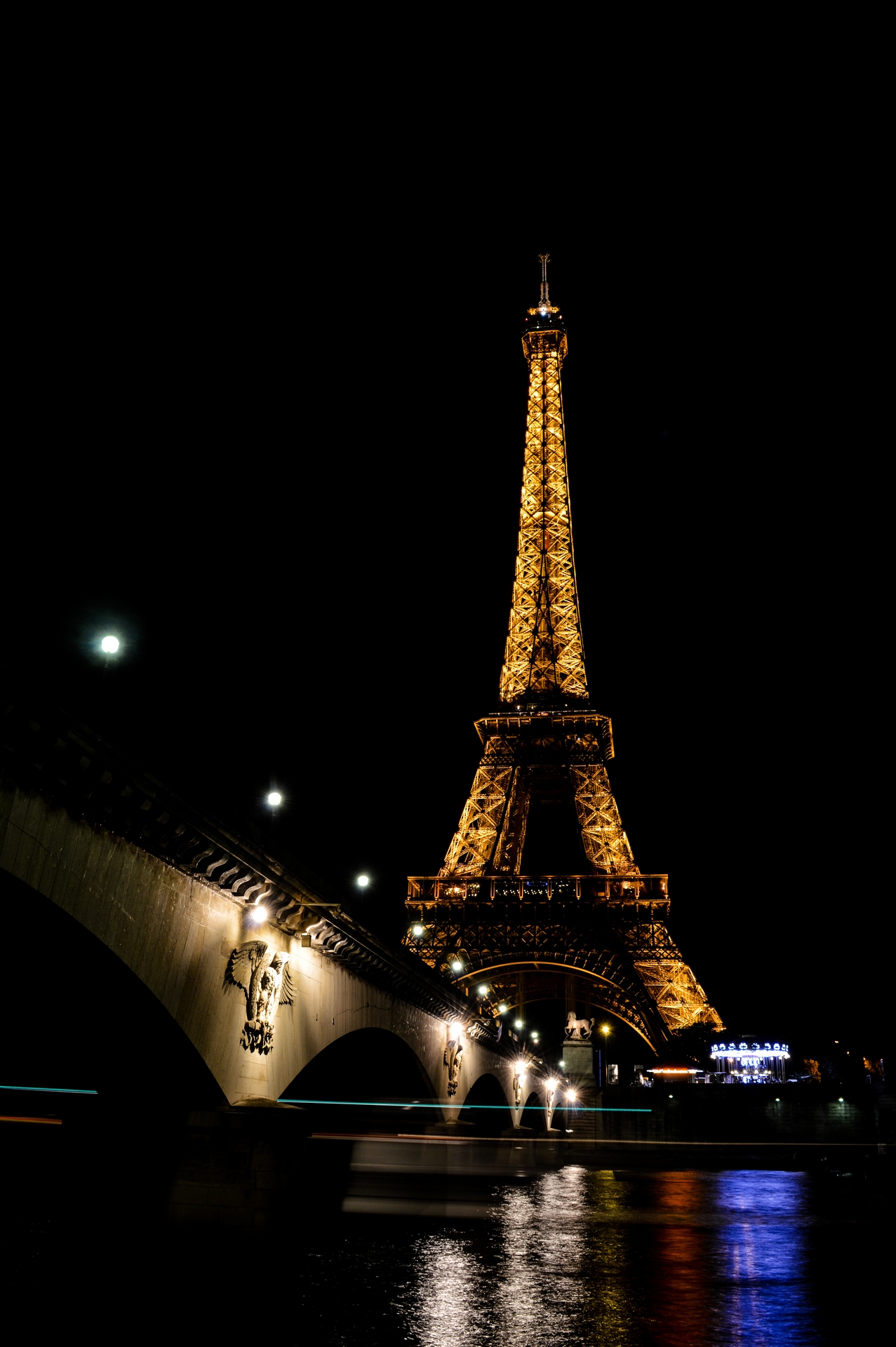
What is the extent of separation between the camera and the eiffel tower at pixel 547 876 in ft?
206

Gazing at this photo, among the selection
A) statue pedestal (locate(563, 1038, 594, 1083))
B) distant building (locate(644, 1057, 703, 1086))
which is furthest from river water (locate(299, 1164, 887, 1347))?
statue pedestal (locate(563, 1038, 594, 1083))

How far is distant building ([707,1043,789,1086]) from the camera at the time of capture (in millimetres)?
87950

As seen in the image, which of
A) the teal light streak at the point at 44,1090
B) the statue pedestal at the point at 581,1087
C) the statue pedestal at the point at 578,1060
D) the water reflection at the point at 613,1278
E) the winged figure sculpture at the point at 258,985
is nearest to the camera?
the water reflection at the point at 613,1278

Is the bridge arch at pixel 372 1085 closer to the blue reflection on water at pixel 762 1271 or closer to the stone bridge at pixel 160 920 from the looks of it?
the stone bridge at pixel 160 920

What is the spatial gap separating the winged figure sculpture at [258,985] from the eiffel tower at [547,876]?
34.2 metres

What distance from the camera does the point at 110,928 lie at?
499 inches

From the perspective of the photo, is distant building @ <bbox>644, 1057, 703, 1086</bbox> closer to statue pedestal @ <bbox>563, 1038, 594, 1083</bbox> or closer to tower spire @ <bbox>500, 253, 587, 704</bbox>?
statue pedestal @ <bbox>563, 1038, 594, 1083</bbox>

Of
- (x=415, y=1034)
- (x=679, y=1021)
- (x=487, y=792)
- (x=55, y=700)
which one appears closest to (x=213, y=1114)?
(x=55, y=700)

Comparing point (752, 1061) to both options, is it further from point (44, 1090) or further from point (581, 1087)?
point (44, 1090)

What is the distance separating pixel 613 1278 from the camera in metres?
12.3

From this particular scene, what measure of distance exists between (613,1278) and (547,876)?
5672 cm

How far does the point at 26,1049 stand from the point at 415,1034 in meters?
13.9

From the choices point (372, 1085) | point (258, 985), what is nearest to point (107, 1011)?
point (258, 985)

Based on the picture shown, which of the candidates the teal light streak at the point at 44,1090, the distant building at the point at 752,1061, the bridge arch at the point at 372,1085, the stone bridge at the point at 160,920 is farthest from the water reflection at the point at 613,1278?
the distant building at the point at 752,1061
